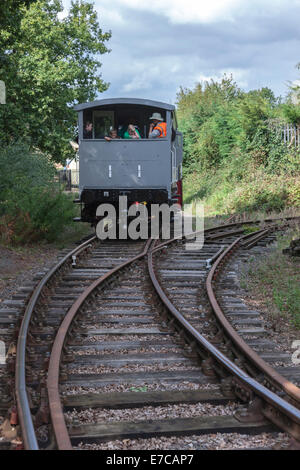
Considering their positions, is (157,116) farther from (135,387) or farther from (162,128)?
(135,387)

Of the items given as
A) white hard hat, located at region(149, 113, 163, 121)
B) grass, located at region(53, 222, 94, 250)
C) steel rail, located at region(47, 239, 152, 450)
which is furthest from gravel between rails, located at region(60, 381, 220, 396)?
white hard hat, located at region(149, 113, 163, 121)

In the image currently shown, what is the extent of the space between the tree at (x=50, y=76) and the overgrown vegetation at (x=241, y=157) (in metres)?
7.63

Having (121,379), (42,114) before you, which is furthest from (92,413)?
(42,114)

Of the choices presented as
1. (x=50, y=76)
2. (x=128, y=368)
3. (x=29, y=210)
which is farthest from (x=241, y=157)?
(x=128, y=368)

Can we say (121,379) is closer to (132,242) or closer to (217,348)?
(217,348)

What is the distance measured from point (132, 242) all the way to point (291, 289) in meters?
6.04

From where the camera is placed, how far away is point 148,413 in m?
3.63

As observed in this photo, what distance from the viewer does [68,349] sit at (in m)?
4.96

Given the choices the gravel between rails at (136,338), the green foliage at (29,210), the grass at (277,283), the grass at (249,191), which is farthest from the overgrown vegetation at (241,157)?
the gravel between rails at (136,338)

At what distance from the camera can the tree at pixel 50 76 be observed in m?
23.0

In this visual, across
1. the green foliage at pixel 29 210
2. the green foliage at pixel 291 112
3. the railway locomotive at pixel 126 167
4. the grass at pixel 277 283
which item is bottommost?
the grass at pixel 277 283

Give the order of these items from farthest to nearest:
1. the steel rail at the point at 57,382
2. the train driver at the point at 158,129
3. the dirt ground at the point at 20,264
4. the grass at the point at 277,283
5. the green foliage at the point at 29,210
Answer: the train driver at the point at 158,129, the green foliage at the point at 29,210, the dirt ground at the point at 20,264, the grass at the point at 277,283, the steel rail at the point at 57,382

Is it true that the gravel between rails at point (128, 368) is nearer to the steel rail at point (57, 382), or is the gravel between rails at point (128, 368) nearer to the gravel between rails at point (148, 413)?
the steel rail at point (57, 382)

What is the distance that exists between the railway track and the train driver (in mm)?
5333
